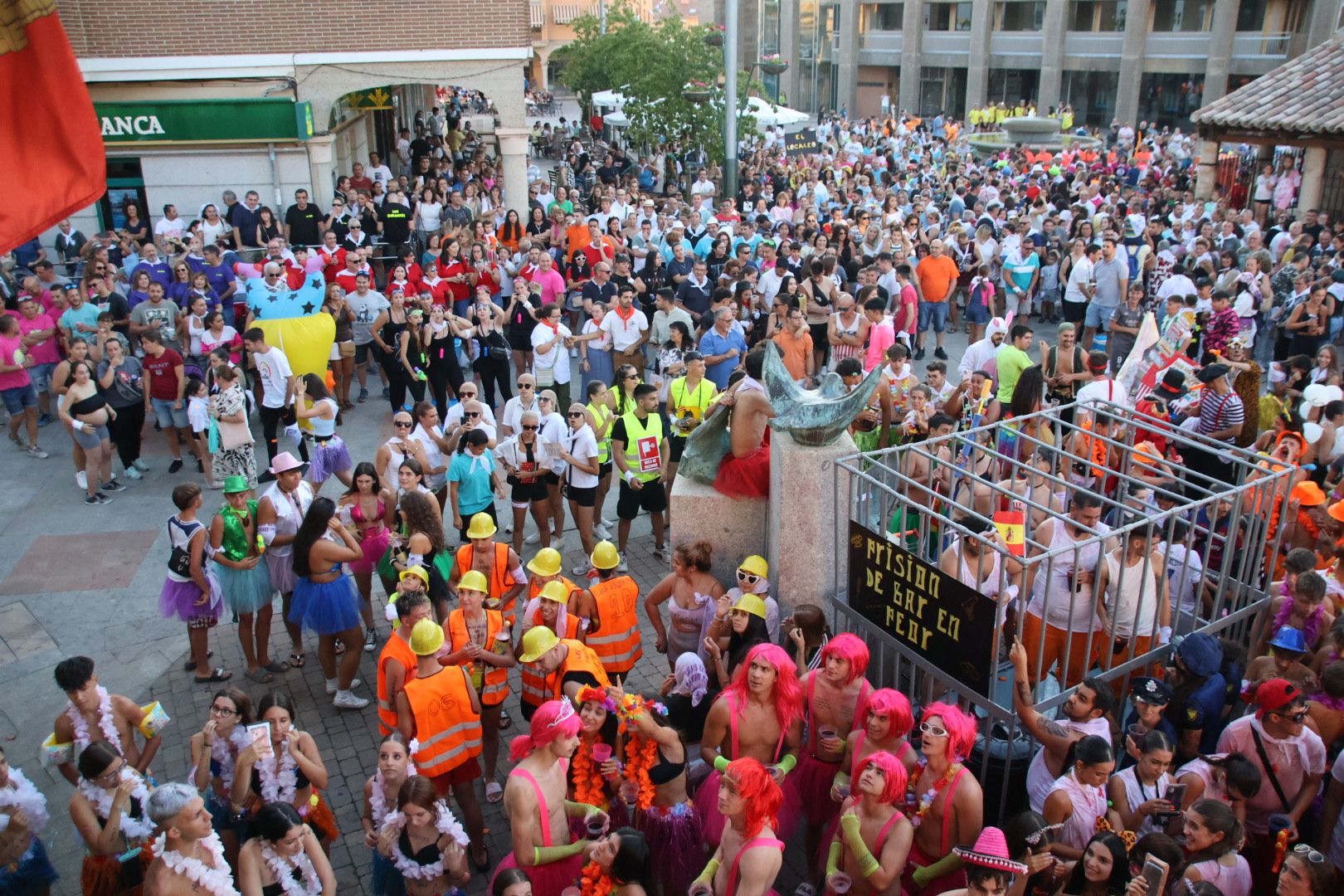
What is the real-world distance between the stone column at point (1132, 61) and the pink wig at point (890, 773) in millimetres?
42537

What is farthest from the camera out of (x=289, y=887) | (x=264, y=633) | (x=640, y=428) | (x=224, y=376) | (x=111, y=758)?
(x=224, y=376)

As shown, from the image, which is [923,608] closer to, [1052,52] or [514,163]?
[514,163]

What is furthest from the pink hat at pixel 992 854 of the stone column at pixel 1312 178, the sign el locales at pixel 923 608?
the stone column at pixel 1312 178

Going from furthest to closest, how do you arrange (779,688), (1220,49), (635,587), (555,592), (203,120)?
(1220,49) < (203,120) < (635,587) < (555,592) < (779,688)

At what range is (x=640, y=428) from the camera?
362 inches

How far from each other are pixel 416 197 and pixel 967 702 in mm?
15621

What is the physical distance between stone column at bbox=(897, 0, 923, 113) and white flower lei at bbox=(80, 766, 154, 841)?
50.8 metres

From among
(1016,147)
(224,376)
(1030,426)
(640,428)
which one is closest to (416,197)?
(224,376)

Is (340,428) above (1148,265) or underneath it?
underneath

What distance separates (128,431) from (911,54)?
4633 centimetres

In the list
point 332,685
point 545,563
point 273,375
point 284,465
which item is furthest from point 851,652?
point 273,375

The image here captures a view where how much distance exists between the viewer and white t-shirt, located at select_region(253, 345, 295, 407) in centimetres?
1087

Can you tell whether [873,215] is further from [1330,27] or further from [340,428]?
[1330,27]

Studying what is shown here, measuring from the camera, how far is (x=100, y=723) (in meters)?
5.82
